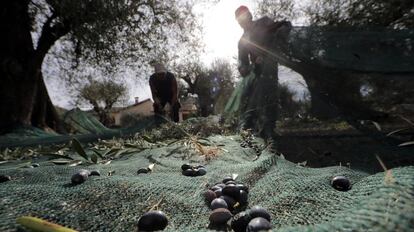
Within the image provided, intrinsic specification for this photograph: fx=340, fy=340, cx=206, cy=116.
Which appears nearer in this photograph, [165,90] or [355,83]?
[355,83]

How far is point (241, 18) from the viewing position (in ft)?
19.0

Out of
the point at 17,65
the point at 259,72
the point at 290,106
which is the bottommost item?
the point at 290,106

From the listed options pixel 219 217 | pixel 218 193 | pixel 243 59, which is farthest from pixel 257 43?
pixel 219 217

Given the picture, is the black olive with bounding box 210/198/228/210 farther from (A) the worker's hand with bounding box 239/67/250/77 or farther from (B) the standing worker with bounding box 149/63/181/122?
(B) the standing worker with bounding box 149/63/181/122

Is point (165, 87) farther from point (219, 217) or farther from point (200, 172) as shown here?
point (219, 217)

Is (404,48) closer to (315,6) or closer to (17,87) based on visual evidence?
(315,6)

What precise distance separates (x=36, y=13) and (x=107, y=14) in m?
3.42

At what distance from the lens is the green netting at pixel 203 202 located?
876mm

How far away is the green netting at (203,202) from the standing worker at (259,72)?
2.37 metres

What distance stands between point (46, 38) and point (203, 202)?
1064 centimetres

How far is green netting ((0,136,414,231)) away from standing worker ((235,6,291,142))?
2365 millimetres

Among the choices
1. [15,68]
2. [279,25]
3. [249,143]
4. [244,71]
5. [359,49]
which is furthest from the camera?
[15,68]

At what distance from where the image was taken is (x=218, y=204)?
59.2 inches

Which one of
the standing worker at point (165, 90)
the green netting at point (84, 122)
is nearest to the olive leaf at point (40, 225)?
the green netting at point (84, 122)
